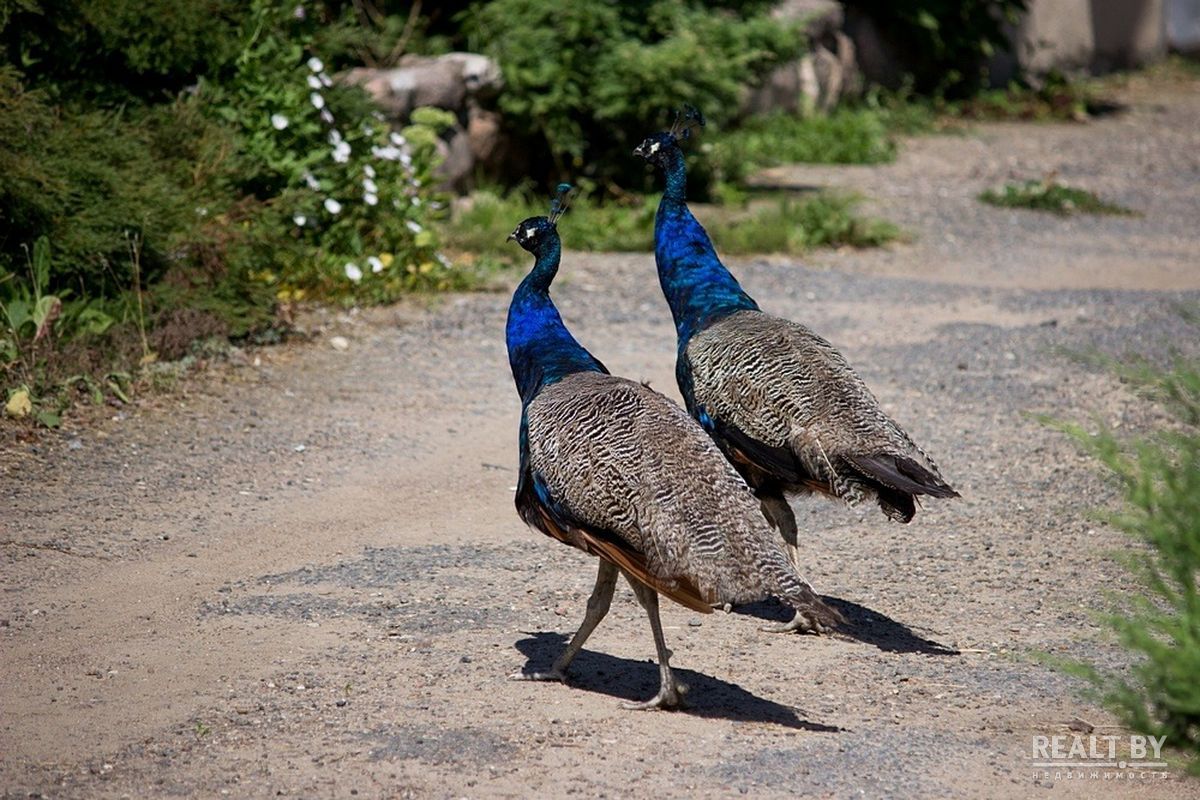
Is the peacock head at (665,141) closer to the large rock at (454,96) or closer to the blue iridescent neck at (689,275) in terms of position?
the blue iridescent neck at (689,275)

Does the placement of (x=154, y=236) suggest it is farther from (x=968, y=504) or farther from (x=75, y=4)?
(x=968, y=504)

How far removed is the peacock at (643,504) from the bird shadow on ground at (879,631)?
652mm

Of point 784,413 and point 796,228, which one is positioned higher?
point 784,413

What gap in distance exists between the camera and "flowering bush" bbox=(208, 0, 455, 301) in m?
9.38

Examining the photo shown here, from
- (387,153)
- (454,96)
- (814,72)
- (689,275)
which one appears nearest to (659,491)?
(689,275)

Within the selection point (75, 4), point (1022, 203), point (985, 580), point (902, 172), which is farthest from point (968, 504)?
point (902, 172)

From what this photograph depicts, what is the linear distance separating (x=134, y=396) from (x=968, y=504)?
421 cm

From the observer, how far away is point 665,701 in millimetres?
4707

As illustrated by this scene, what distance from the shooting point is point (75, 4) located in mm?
8508

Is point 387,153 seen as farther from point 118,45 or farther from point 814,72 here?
point 814,72

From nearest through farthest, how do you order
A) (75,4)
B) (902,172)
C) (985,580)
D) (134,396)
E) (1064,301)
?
1. (985,580)
2. (134,396)
3. (75,4)
4. (1064,301)
5. (902,172)

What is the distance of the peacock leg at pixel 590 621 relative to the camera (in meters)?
4.89

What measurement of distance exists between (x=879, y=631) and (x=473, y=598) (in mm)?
1527

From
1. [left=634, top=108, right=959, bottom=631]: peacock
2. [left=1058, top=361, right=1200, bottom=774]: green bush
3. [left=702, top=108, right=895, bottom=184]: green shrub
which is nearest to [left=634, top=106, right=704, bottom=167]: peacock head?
[left=634, top=108, right=959, bottom=631]: peacock
